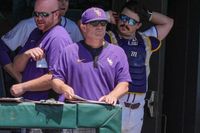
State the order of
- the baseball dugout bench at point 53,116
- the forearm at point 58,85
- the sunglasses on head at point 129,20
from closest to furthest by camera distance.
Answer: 1. the baseball dugout bench at point 53,116
2. the forearm at point 58,85
3. the sunglasses on head at point 129,20

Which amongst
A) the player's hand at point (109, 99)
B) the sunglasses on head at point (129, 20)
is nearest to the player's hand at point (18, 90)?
the player's hand at point (109, 99)

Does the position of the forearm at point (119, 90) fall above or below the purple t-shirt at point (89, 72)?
below

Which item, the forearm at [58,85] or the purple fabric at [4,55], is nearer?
the forearm at [58,85]

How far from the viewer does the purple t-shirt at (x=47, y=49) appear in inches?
159

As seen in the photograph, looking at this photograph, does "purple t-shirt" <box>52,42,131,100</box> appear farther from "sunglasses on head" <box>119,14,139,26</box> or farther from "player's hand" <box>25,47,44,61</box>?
"sunglasses on head" <box>119,14,139,26</box>

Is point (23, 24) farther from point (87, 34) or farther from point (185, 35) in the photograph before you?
point (185, 35)

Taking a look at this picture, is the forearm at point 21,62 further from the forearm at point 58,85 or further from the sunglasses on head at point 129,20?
the sunglasses on head at point 129,20

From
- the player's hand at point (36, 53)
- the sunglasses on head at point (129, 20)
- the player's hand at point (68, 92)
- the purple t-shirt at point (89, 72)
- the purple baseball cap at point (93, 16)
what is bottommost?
the player's hand at point (68, 92)

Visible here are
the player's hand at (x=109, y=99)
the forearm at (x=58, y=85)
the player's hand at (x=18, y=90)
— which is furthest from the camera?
the player's hand at (x=18, y=90)

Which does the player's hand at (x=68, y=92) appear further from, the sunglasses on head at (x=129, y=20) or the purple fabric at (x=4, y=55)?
the sunglasses on head at (x=129, y=20)

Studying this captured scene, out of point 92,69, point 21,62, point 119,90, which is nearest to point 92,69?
point 92,69

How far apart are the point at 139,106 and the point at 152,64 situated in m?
0.86

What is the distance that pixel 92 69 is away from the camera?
12.9 feet

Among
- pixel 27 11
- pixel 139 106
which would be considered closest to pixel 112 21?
pixel 139 106
